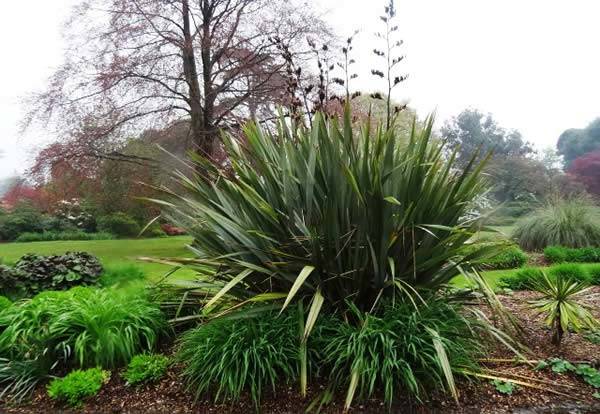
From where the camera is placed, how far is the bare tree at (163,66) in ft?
25.3

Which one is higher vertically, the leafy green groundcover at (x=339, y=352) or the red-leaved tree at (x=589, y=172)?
the red-leaved tree at (x=589, y=172)

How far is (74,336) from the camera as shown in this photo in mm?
2916

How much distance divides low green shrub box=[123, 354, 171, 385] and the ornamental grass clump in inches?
8.4

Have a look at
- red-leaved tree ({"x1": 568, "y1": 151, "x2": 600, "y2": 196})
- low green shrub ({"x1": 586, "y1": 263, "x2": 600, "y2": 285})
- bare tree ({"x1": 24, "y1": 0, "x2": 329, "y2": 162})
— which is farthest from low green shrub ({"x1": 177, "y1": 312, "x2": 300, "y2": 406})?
red-leaved tree ({"x1": 568, "y1": 151, "x2": 600, "y2": 196})

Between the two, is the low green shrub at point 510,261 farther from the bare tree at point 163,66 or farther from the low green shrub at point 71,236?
the low green shrub at point 71,236

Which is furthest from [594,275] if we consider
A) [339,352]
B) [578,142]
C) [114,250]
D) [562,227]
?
[578,142]

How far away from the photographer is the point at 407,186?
2.78 meters

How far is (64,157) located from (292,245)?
6.28m

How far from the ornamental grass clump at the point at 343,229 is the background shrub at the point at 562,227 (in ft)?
23.4

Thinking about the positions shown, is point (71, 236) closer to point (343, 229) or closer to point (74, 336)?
point (74, 336)

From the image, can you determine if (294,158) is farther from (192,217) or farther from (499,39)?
(499,39)

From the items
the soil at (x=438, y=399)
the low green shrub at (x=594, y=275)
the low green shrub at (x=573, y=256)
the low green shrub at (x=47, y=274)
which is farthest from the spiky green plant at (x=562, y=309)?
the low green shrub at (x=573, y=256)

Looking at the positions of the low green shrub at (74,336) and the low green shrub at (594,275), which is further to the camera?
the low green shrub at (594,275)

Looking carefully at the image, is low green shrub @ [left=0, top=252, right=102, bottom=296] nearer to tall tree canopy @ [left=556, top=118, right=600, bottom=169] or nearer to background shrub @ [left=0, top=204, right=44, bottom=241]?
background shrub @ [left=0, top=204, right=44, bottom=241]
